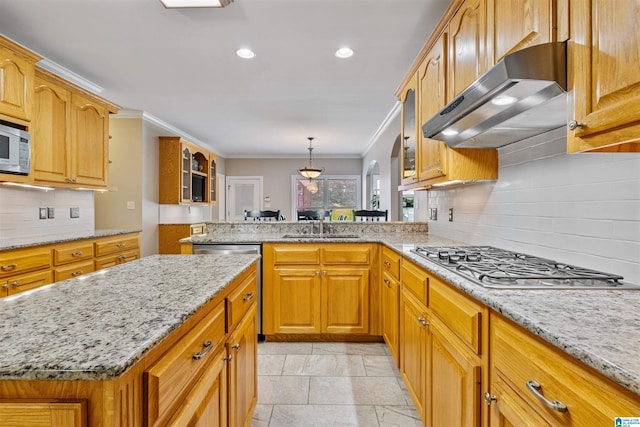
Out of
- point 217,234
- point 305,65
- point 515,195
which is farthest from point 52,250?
point 515,195

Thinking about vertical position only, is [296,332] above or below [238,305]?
below

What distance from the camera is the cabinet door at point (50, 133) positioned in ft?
8.96

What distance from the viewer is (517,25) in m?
1.27

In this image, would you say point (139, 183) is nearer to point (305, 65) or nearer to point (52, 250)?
point (52, 250)

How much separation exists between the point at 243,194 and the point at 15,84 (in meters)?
5.88

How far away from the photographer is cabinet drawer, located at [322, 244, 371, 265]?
2.74 meters

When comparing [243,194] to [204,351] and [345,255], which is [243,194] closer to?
[345,255]

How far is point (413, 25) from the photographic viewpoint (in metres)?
2.39

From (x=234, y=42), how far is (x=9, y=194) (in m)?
2.30

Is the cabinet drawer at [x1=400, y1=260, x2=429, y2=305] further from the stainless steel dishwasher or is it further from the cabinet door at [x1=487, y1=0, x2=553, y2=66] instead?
the stainless steel dishwasher

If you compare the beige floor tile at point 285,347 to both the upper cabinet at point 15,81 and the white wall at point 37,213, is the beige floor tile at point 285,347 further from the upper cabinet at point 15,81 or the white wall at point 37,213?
the upper cabinet at point 15,81

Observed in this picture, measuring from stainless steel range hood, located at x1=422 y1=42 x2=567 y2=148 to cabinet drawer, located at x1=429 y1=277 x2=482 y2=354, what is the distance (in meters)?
0.73

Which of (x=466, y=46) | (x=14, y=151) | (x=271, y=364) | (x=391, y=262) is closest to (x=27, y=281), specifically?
(x=14, y=151)

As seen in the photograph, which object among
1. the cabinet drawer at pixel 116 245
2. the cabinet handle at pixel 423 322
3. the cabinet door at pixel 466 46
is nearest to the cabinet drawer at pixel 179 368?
the cabinet handle at pixel 423 322
